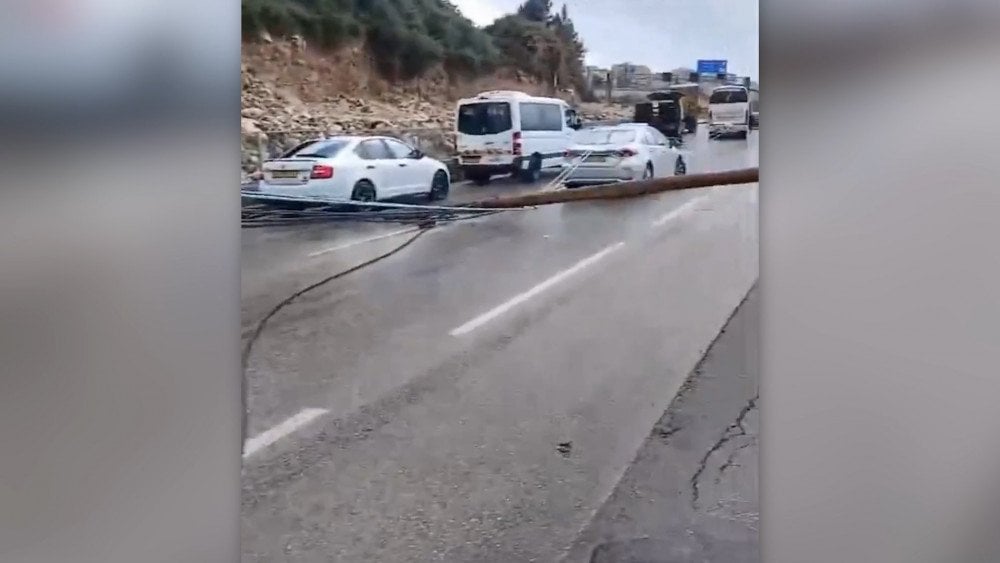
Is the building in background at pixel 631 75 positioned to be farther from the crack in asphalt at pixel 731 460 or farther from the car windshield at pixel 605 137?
the crack in asphalt at pixel 731 460

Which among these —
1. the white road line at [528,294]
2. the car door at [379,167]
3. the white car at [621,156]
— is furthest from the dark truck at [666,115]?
the car door at [379,167]

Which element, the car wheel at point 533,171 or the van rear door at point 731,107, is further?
the car wheel at point 533,171

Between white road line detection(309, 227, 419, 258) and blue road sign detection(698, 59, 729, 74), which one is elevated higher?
blue road sign detection(698, 59, 729, 74)

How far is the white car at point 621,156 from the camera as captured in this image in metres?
1.90

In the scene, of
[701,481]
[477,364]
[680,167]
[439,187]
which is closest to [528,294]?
[477,364]

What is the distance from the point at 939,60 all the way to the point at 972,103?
0.35 ft

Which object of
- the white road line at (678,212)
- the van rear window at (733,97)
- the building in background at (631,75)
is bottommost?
the white road line at (678,212)

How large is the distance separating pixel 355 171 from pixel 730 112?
2.59 feet

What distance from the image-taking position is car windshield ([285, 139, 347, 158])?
76.6 inches

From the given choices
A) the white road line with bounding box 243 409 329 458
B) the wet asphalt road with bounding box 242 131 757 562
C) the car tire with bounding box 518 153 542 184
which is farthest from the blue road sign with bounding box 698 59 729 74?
the white road line with bounding box 243 409 329 458

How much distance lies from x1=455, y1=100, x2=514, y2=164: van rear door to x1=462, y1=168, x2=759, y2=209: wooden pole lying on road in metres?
0.09

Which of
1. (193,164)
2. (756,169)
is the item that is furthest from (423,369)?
(756,169)

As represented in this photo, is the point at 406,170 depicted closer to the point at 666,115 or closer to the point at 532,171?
the point at 532,171

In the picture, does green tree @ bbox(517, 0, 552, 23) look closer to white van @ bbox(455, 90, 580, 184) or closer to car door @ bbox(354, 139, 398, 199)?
white van @ bbox(455, 90, 580, 184)
